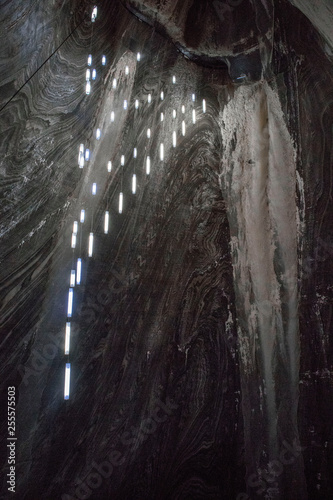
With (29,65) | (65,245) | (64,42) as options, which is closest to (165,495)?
(65,245)

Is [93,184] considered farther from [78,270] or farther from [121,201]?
[78,270]

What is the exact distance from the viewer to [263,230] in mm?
2578

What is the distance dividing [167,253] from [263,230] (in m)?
0.63

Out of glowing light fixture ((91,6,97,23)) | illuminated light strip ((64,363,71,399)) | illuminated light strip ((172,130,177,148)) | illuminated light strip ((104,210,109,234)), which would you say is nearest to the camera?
illuminated light strip ((64,363,71,399))

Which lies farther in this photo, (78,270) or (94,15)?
(94,15)

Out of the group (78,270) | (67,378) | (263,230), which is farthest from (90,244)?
(263,230)

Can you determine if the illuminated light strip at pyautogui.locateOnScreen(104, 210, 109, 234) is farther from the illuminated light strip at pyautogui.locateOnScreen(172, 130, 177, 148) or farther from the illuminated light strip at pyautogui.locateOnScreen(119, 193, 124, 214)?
the illuminated light strip at pyautogui.locateOnScreen(172, 130, 177, 148)

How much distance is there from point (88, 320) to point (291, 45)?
206 centimetres

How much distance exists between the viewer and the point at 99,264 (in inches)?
89.0

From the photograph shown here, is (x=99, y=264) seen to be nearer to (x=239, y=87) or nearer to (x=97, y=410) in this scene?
(x=97, y=410)

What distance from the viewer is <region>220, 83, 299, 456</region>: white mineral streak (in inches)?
92.7

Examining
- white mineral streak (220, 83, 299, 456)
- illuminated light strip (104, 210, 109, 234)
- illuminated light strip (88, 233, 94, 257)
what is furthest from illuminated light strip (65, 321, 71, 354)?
white mineral streak (220, 83, 299, 456)

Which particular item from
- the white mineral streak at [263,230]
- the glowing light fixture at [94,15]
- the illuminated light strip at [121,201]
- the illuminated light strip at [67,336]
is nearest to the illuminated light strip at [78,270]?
the illuminated light strip at [67,336]

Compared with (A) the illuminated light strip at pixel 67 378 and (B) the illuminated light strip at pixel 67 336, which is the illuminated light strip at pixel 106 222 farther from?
(A) the illuminated light strip at pixel 67 378
